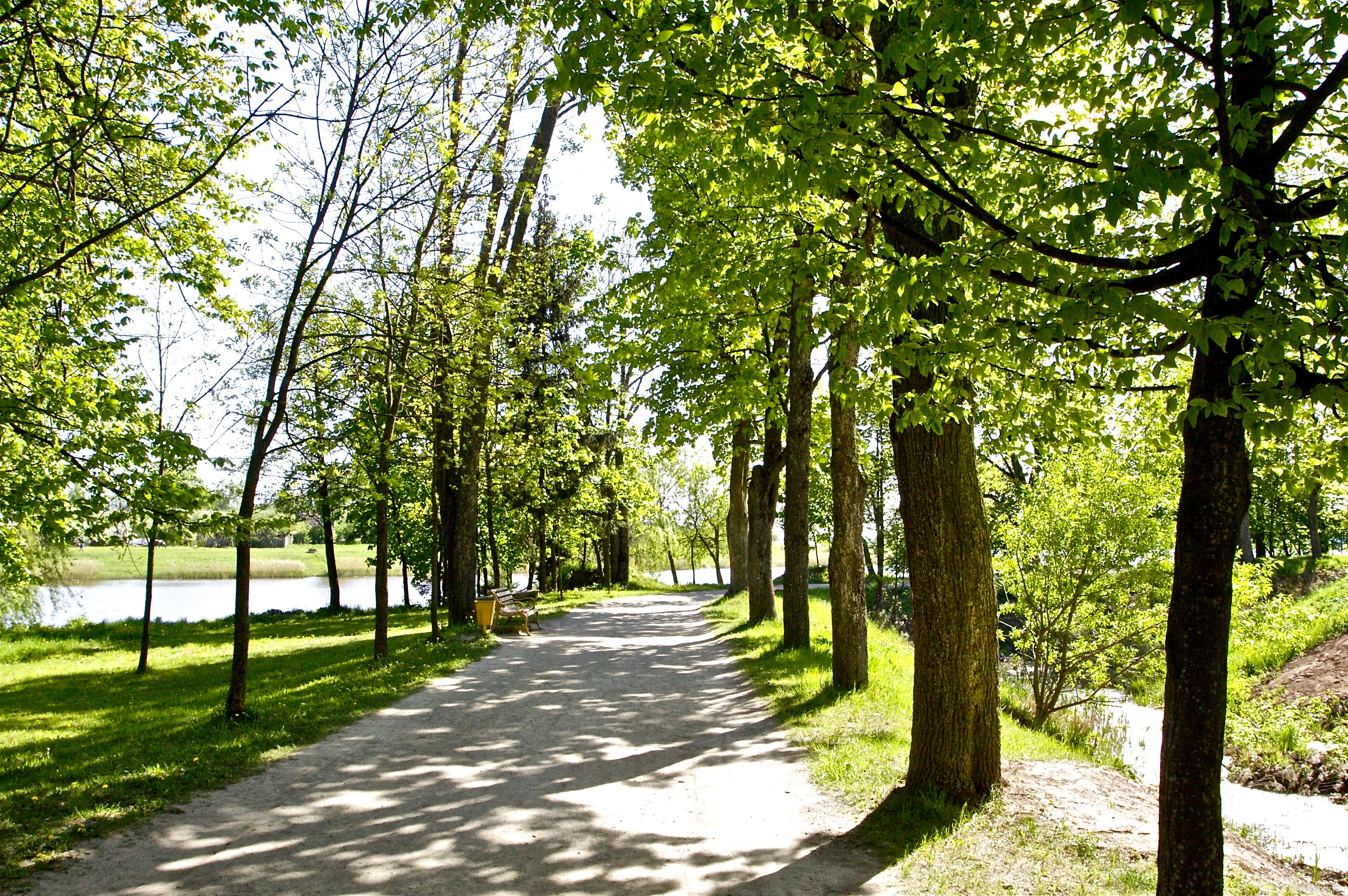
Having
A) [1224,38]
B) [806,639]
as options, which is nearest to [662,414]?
[806,639]

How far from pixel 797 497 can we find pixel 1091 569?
14.3ft

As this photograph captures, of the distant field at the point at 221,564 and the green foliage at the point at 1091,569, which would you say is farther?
the distant field at the point at 221,564

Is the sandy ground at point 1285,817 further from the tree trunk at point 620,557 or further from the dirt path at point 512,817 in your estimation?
the tree trunk at point 620,557

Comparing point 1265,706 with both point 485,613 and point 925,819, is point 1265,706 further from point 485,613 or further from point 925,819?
point 485,613

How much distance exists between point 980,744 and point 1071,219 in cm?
419

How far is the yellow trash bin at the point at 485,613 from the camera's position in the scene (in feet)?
58.0

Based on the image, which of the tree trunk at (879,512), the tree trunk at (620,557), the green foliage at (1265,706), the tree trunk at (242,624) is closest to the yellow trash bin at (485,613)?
the tree trunk at (242,624)

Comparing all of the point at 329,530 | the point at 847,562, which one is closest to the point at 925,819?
the point at 847,562

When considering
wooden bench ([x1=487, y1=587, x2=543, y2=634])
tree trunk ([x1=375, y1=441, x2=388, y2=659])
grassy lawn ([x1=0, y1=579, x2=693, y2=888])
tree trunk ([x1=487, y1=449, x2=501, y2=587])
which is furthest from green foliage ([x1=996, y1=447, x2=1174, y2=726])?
tree trunk ([x1=487, y1=449, x2=501, y2=587])

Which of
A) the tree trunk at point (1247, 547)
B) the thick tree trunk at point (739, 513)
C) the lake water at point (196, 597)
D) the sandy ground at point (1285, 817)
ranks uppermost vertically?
the thick tree trunk at point (739, 513)

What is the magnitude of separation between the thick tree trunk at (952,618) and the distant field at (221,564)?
4766 centimetres

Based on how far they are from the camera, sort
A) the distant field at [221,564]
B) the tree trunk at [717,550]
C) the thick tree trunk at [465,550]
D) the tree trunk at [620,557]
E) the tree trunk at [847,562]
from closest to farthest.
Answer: the tree trunk at [847,562] → the thick tree trunk at [465,550] → the tree trunk at [620,557] → the distant field at [221,564] → the tree trunk at [717,550]

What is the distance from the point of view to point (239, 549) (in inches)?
343

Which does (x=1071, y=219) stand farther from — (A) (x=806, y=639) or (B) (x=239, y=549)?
(A) (x=806, y=639)
